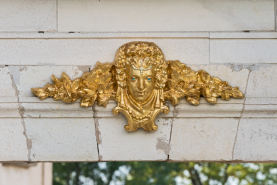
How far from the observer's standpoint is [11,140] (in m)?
2.75

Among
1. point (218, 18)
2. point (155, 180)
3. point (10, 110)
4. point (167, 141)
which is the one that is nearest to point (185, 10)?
point (218, 18)

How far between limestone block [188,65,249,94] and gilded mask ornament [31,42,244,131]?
53 millimetres

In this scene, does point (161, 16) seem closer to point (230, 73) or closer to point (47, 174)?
point (230, 73)

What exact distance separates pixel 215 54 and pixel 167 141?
0.74 meters

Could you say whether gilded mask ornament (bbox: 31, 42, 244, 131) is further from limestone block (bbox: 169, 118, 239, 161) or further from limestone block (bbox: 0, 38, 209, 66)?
limestone block (bbox: 169, 118, 239, 161)

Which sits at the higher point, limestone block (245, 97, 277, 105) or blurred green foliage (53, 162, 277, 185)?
limestone block (245, 97, 277, 105)

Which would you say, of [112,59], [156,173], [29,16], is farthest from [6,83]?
[156,173]

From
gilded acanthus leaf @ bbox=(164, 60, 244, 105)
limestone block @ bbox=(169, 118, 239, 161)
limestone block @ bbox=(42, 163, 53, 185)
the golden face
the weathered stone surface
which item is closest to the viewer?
the golden face

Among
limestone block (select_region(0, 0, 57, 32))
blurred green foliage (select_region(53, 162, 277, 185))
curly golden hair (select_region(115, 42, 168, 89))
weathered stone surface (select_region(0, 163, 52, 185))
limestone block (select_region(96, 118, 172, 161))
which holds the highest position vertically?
limestone block (select_region(0, 0, 57, 32))

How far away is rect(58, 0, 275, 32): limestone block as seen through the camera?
2.72 metres

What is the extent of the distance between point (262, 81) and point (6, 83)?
A: 6.22ft

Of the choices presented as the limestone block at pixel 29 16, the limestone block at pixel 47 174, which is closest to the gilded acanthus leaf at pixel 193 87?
the limestone block at pixel 29 16

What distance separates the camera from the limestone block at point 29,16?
2.73m

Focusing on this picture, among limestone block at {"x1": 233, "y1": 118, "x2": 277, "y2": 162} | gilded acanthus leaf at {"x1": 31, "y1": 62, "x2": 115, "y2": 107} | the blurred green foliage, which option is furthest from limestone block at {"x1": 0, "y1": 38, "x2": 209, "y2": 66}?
the blurred green foliage
